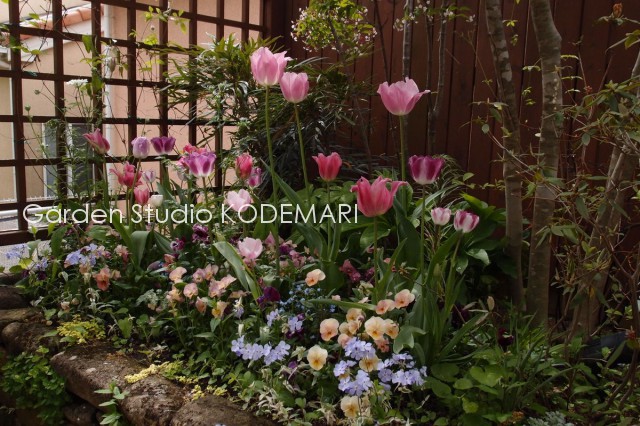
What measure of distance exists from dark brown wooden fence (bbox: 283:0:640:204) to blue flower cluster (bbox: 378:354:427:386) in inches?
49.9

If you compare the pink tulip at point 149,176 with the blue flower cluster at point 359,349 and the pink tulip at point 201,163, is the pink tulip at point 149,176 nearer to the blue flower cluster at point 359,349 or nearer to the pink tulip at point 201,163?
the pink tulip at point 201,163

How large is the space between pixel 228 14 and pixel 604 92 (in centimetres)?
388

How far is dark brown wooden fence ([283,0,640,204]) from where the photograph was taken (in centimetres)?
247

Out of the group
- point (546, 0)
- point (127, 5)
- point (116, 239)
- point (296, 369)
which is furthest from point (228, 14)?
point (296, 369)

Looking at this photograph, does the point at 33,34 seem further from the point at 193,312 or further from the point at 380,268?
the point at 380,268

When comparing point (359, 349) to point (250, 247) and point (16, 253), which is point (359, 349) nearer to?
point (250, 247)

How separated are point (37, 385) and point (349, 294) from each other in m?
1.04

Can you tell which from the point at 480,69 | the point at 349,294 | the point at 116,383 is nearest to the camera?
the point at 116,383

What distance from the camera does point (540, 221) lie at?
1.86 meters

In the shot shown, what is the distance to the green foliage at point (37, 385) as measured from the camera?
6.10 feet

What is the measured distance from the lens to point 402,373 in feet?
4.48

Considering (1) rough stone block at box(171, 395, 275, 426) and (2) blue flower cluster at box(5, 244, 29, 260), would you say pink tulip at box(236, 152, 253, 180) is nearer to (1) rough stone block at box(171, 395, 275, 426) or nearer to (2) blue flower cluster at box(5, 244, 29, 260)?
(1) rough stone block at box(171, 395, 275, 426)

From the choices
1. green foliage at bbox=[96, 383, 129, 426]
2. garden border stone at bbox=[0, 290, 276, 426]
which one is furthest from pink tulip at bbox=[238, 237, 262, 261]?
green foliage at bbox=[96, 383, 129, 426]

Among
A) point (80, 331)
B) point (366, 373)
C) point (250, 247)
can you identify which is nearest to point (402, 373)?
point (366, 373)
